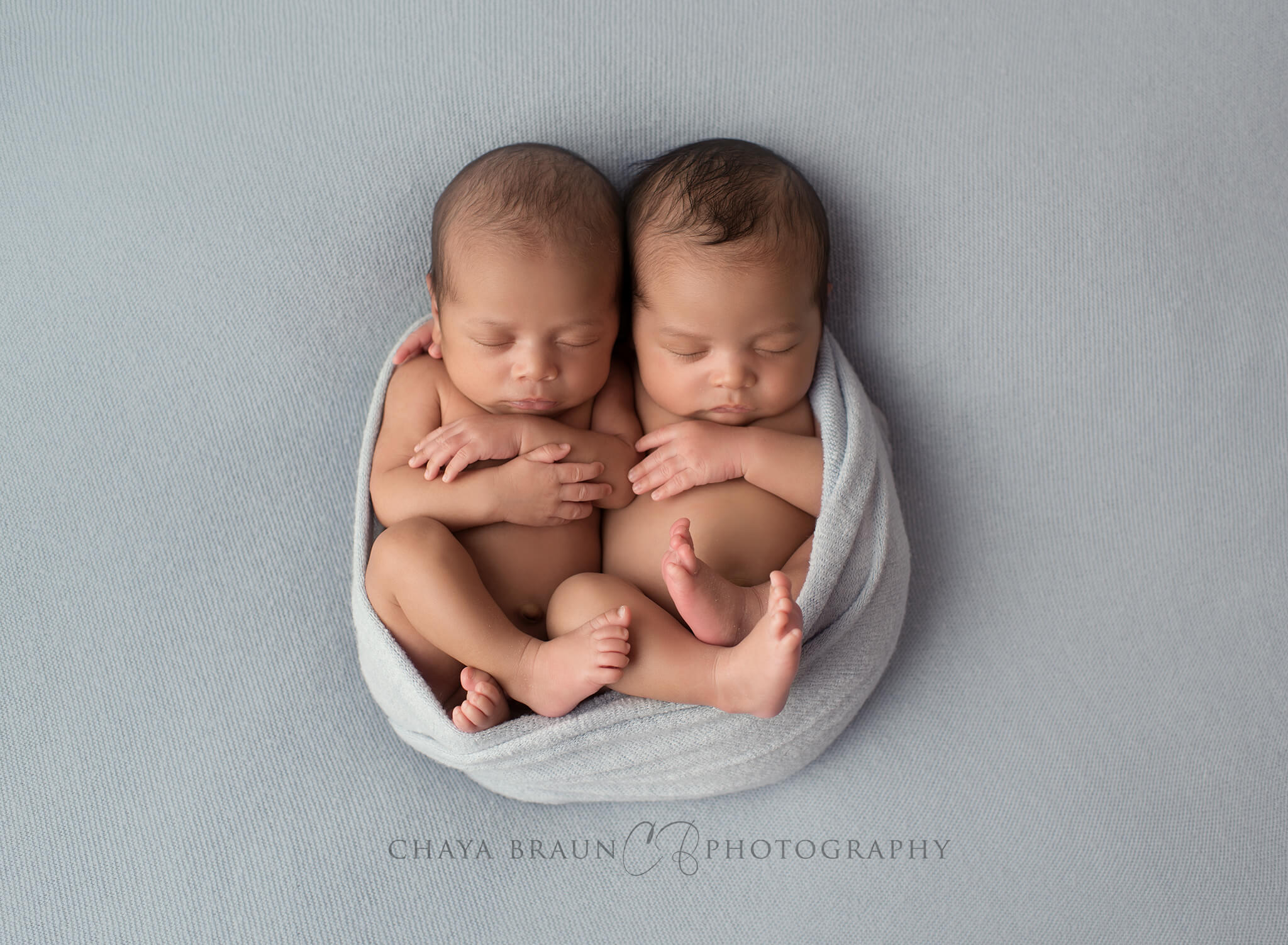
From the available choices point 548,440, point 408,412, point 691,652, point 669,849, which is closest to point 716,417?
point 548,440

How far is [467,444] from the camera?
4.55 feet

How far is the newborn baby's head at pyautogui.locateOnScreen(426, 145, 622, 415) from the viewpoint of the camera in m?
1.31

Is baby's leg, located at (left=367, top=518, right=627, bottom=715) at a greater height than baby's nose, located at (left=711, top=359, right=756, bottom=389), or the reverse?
baby's nose, located at (left=711, top=359, right=756, bottom=389)

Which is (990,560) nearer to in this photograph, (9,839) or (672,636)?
(672,636)

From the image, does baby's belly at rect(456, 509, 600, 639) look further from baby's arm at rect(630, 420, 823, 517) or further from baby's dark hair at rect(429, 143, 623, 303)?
baby's dark hair at rect(429, 143, 623, 303)

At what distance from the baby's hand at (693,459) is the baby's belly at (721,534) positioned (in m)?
0.03

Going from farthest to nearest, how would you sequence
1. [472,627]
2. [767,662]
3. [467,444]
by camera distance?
[467,444] → [472,627] → [767,662]

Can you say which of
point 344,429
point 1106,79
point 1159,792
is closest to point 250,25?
point 344,429

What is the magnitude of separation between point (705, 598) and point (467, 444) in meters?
0.43

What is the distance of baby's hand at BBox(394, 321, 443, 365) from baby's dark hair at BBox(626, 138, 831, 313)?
35 cm

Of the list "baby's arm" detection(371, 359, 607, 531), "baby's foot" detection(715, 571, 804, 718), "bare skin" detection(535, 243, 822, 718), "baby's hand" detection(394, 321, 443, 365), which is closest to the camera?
"baby's foot" detection(715, 571, 804, 718)

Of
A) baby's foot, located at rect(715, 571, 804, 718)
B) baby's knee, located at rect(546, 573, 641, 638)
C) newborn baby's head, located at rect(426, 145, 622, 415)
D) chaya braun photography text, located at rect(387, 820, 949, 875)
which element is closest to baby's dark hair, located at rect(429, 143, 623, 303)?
newborn baby's head, located at rect(426, 145, 622, 415)

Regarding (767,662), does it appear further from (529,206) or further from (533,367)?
(529,206)

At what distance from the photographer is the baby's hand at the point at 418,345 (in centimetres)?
148
